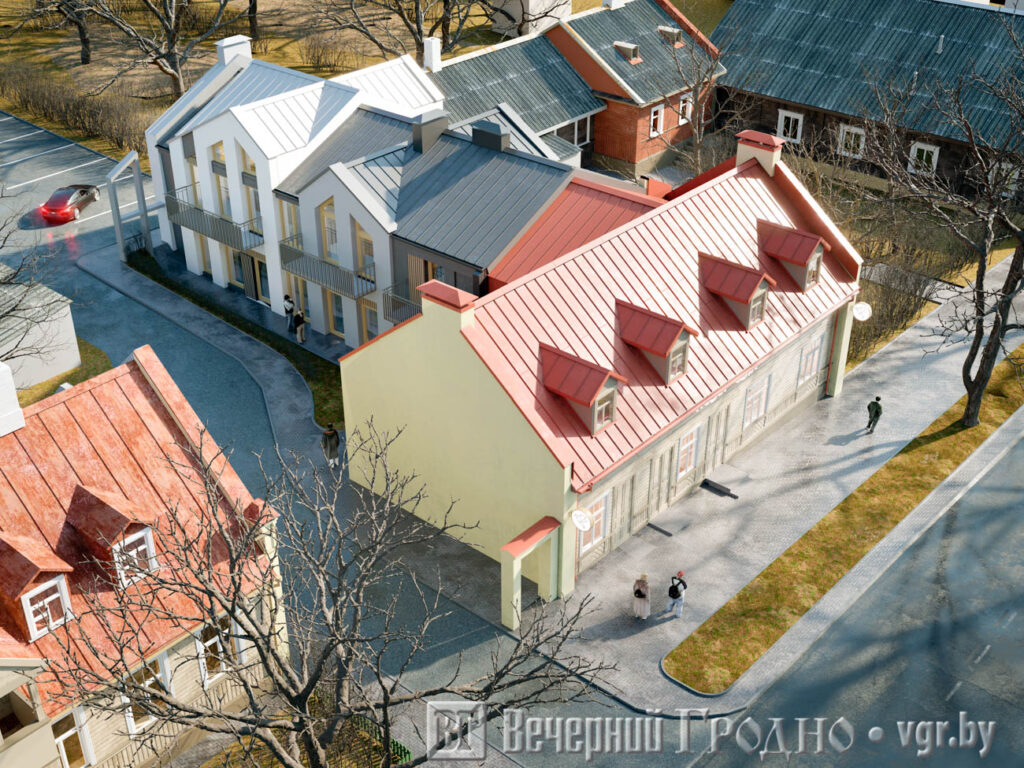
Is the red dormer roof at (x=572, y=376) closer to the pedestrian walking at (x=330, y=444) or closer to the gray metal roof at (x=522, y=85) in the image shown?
the pedestrian walking at (x=330, y=444)

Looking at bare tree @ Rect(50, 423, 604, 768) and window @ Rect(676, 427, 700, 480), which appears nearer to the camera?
bare tree @ Rect(50, 423, 604, 768)

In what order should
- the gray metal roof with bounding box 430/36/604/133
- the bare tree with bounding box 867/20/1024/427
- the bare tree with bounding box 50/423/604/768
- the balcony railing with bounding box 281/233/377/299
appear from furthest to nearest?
1. the gray metal roof with bounding box 430/36/604/133
2. the balcony railing with bounding box 281/233/377/299
3. the bare tree with bounding box 867/20/1024/427
4. the bare tree with bounding box 50/423/604/768

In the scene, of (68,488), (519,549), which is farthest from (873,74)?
(68,488)

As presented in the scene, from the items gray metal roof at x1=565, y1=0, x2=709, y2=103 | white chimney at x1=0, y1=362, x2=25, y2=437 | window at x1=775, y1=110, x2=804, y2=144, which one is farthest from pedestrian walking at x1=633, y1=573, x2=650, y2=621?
window at x1=775, y1=110, x2=804, y2=144

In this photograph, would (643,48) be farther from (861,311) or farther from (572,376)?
(572,376)

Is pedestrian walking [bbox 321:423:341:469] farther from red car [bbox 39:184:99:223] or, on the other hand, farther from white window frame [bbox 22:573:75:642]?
red car [bbox 39:184:99:223]

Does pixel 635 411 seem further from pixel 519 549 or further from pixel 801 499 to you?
pixel 801 499
